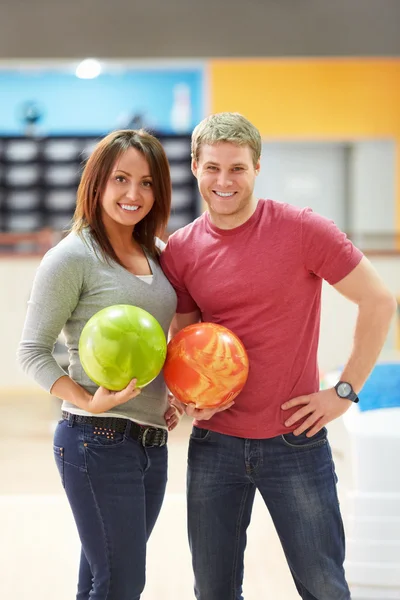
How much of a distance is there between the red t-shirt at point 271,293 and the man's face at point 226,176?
0.24 ft

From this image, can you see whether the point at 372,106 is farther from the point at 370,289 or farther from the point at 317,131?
the point at 370,289

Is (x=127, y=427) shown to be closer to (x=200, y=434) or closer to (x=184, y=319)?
(x=200, y=434)

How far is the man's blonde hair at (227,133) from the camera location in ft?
5.70

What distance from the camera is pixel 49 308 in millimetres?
1730

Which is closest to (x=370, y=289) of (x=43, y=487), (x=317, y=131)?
(x=43, y=487)

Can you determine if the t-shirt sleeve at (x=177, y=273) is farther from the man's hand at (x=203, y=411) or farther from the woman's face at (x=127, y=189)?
the man's hand at (x=203, y=411)

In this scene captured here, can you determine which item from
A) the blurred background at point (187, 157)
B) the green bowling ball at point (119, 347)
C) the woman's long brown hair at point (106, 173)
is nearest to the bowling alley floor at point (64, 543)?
the blurred background at point (187, 157)

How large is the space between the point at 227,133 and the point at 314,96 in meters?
7.18

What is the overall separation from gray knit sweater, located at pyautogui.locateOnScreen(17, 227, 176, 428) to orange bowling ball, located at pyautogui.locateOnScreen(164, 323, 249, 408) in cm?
14

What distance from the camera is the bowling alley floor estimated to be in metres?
2.70

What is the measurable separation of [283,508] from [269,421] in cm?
22

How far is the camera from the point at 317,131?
8.56m

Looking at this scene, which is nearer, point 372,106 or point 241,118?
point 241,118

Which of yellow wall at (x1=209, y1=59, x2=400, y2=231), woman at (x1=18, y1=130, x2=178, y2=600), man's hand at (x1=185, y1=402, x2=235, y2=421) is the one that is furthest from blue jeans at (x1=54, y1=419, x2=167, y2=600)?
yellow wall at (x1=209, y1=59, x2=400, y2=231)
